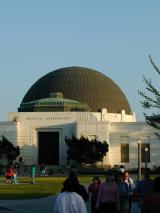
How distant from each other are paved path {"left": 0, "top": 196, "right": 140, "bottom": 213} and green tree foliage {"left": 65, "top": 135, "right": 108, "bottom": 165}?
60108 millimetres

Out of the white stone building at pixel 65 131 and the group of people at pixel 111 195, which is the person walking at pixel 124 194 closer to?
the group of people at pixel 111 195

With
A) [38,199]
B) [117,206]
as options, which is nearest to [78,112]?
[38,199]

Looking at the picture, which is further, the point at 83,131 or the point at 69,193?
the point at 83,131

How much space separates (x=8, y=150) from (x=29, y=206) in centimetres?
6619

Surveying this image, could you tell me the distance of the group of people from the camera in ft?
33.0

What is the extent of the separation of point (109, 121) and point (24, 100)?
21066 mm

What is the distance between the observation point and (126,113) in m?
113

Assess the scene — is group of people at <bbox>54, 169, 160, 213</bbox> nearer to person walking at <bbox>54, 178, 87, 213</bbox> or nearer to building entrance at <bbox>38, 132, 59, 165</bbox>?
person walking at <bbox>54, 178, 87, 213</bbox>

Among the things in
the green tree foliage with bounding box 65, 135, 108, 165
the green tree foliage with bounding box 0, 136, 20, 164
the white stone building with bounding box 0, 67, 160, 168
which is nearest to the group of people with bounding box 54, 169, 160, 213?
the green tree foliage with bounding box 65, 135, 108, 165

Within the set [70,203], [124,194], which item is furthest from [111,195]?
[70,203]

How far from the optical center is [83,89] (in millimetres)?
111000

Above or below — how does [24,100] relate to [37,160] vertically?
above

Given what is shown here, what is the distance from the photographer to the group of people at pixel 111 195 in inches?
396

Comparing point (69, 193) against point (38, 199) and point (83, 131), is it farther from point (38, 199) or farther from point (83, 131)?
point (83, 131)
